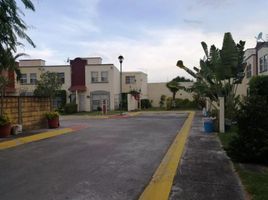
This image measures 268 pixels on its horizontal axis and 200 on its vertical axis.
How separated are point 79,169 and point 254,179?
12.9ft

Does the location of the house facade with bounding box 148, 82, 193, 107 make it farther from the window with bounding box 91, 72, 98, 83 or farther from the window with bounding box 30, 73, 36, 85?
the window with bounding box 30, 73, 36, 85

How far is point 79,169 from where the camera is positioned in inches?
378

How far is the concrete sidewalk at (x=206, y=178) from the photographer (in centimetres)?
703

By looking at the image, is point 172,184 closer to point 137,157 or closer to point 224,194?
point 224,194

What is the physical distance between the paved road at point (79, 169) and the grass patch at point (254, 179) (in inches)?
76.1

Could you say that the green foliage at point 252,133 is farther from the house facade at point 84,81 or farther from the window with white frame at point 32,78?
the window with white frame at point 32,78

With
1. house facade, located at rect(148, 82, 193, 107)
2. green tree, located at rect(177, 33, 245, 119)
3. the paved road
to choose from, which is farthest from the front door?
the paved road

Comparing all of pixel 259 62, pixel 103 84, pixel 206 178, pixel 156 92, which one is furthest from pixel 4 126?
pixel 156 92

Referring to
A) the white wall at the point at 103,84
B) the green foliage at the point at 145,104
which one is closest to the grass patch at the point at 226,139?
the white wall at the point at 103,84

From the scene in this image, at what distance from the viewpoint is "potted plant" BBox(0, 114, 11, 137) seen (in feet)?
57.2

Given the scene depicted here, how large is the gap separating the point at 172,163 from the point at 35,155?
166 inches

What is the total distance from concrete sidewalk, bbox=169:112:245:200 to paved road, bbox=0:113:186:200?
2.42 feet

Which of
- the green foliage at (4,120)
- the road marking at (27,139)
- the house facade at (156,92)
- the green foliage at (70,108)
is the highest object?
the house facade at (156,92)

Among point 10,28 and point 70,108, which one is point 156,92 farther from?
point 10,28
